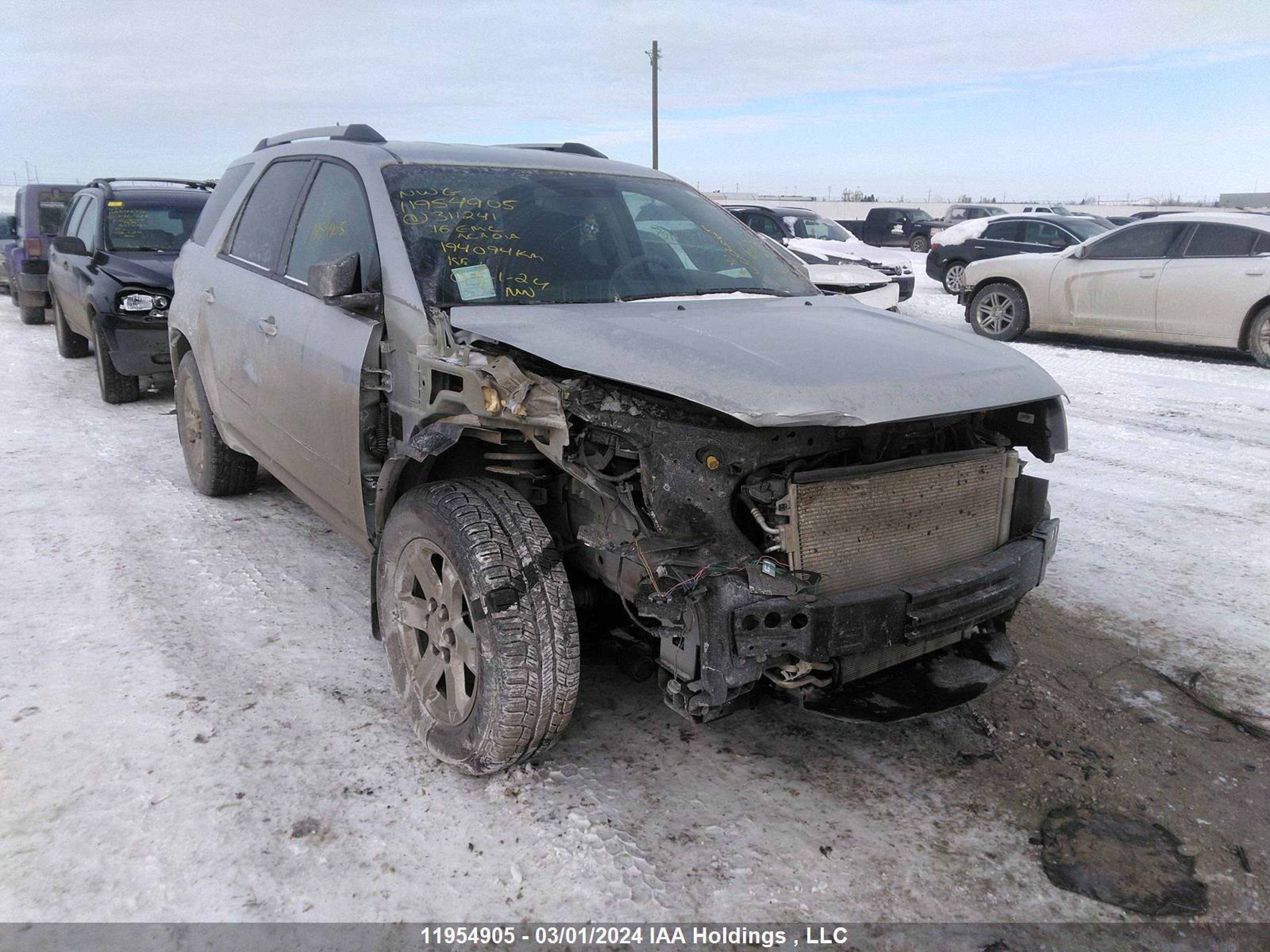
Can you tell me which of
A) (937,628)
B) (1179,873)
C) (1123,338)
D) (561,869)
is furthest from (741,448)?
(1123,338)

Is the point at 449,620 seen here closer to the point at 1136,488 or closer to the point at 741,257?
the point at 741,257

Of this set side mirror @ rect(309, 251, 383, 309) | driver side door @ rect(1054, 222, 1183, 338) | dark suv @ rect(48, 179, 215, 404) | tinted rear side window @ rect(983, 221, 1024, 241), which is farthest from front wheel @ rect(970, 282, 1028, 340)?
side mirror @ rect(309, 251, 383, 309)

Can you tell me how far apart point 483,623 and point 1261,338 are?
387 inches

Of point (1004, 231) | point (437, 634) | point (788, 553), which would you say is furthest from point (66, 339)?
point (1004, 231)

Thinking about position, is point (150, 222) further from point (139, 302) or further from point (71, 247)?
point (139, 302)

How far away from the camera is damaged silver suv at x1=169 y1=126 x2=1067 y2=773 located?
7.93 feet

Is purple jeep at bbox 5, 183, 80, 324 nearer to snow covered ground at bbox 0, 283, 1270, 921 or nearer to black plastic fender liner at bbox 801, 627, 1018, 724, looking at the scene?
snow covered ground at bbox 0, 283, 1270, 921

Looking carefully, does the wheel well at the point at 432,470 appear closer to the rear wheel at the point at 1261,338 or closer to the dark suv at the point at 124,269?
the dark suv at the point at 124,269

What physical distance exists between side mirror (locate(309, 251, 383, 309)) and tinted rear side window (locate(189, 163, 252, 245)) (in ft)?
6.57

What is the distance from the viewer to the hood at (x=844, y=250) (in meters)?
13.8

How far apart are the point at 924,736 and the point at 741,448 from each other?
1346 mm

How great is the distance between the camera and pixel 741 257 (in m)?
3.89

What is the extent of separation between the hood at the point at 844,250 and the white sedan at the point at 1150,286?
273 centimetres

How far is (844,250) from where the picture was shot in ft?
47.2
